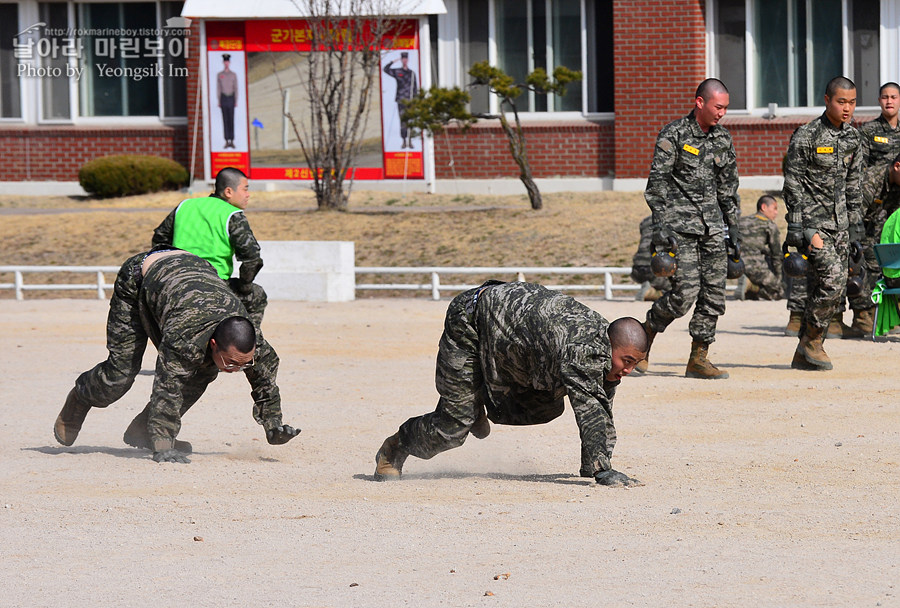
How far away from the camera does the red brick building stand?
25.1 m

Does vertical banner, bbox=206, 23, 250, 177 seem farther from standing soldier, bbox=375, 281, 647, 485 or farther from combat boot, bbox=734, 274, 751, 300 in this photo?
standing soldier, bbox=375, 281, 647, 485

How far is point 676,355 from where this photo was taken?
1234cm

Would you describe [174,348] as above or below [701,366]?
above

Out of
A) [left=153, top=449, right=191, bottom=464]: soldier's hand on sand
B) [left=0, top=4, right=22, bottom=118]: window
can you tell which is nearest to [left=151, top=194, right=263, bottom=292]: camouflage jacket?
[left=153, top=449, right=191, bottom=464]: soldier's hand on sand

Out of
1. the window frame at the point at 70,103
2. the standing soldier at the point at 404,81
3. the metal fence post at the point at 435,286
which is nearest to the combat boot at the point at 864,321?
the metal fence post at the point at 435,286

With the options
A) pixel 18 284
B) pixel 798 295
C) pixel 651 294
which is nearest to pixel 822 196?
pixel 798 295

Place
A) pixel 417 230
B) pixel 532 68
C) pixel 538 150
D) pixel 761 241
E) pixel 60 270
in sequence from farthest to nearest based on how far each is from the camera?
pixel 532 68, pixel 538 150, pixel 417 230, pixel 60 270, pixel 761 241

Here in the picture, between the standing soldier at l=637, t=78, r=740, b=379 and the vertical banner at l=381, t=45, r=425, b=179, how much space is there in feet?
53.4

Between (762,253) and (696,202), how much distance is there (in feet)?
19.8

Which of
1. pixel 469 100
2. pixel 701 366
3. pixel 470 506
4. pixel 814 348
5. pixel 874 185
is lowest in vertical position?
pixel 470 506

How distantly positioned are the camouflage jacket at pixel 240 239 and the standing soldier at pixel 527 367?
264 cm

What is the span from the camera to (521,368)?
260 inches

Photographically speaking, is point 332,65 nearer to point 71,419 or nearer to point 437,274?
point 437,274

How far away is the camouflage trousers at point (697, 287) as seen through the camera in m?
10.3
